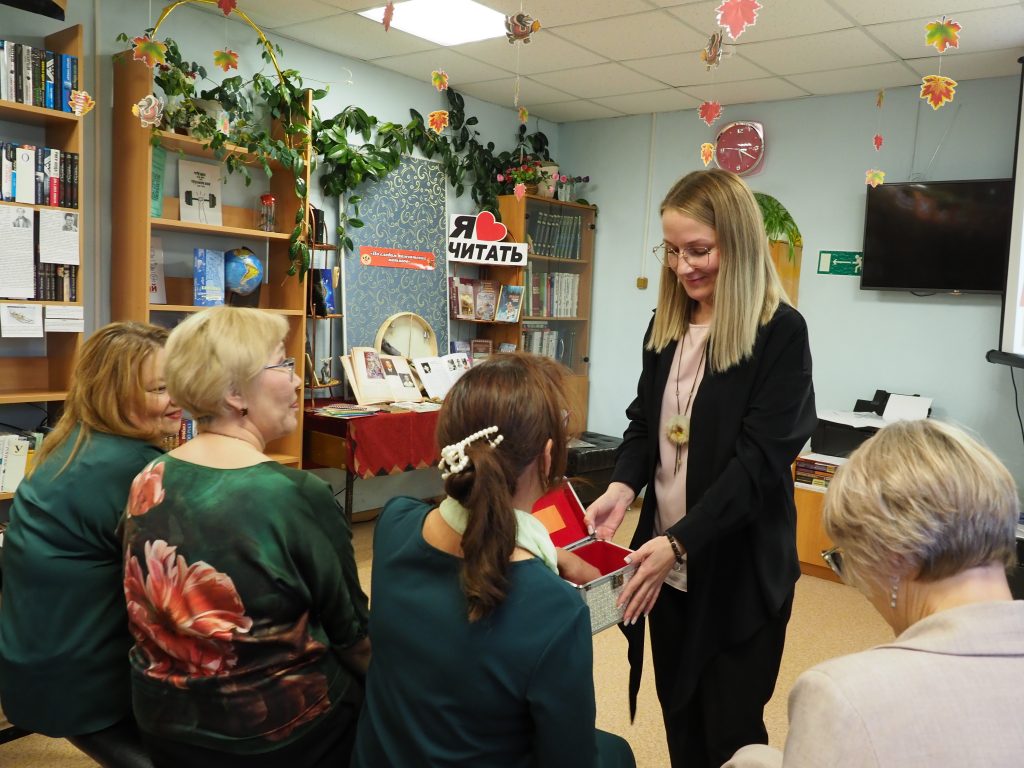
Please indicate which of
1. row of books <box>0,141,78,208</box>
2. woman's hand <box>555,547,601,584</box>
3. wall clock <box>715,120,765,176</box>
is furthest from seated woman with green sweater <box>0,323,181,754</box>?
wall clock <box>715,120,765,176</box>

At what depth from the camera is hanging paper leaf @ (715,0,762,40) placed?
280cm

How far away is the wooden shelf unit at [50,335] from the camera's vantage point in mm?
3078

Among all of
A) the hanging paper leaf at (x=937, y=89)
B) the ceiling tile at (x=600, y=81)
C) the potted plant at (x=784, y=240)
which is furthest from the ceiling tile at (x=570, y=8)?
the potted plant at (x=784, y=240)

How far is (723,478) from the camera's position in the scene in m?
1.50

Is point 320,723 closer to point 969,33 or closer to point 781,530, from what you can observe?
point 781,530

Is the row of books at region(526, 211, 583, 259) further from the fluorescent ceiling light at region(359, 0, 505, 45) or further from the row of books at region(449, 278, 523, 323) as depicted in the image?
the fluorescent ceiling light at region(359, 0, 505, 45)

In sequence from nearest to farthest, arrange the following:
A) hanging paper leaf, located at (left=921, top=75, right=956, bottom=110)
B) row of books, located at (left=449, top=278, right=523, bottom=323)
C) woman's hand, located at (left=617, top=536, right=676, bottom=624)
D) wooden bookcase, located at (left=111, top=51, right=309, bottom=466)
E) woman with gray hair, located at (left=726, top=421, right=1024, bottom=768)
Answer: woman with gray hair, located at (left=726, top=421, right=1024, bottom=768)
woman's hand, located at (left=617, top=536, right=676, bottom=624)
hanging paper leaf, located at (left=921, top=75, right=956, bottom=110)
wooden bookcase, located at (left=111, top=51, right=309, bottom=466)
row of books, located at (left=449, top=278, right=523, bottom=323)

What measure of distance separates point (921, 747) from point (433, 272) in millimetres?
4404

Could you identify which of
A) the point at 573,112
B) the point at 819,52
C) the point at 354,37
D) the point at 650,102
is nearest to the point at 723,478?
the point at 819,52

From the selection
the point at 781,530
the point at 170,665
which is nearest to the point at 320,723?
the point at 170,665

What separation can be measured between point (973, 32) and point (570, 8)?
1.78 m

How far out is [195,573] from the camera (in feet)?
4.18

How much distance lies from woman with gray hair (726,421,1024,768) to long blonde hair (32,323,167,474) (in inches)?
51.2

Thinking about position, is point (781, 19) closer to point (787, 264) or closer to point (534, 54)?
point (534, 54)
